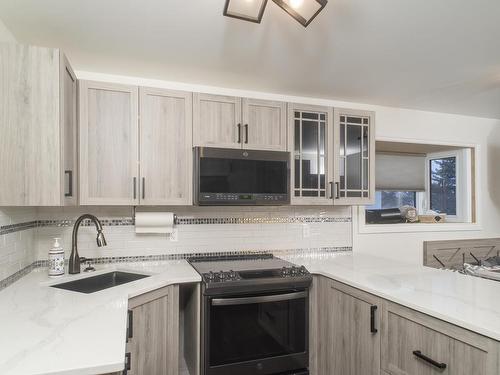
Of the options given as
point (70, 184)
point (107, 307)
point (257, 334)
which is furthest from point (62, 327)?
point (257, 334)

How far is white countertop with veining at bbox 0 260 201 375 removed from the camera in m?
0.97

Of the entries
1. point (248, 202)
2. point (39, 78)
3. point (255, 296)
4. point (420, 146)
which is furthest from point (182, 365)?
point (420, 146)

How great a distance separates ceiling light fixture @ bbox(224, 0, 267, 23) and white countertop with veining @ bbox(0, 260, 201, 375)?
1.35 m

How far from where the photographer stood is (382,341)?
68.3 inches

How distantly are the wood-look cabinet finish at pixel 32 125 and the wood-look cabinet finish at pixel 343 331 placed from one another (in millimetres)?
1713

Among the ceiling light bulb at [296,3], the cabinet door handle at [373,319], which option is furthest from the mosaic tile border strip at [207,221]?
the ceiling light bulb at [296,3]

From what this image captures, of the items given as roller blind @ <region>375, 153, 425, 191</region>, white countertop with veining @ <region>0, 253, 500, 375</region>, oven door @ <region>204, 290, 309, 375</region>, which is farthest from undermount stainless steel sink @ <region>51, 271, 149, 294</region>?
roller blind @ <region>375, 153, 425, 191</region>

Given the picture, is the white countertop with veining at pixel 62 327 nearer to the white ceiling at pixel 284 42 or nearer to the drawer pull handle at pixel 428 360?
the drawer pull handle at pixel 428 360

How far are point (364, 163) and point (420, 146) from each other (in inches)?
46.9

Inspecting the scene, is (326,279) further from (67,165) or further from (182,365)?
(67,165)

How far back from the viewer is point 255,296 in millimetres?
2064

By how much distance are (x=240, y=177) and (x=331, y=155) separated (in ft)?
2.68

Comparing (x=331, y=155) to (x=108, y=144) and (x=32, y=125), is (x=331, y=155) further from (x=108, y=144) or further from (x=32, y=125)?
(x=32, y=125)

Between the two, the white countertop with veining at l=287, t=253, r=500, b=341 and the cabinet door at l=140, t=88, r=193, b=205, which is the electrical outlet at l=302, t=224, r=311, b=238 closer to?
the white countertop with veining at l=287, t=253, r=500, b=341
